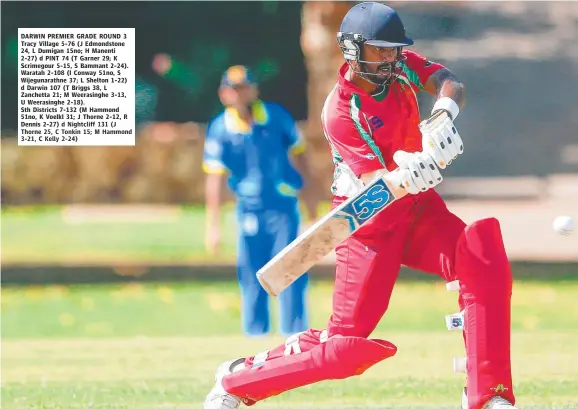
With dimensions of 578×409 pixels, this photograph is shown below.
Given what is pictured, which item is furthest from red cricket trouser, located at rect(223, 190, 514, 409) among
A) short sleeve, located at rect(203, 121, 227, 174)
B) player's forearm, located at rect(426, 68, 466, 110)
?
short sleeve, located at rect(203, 121, 227, 174)

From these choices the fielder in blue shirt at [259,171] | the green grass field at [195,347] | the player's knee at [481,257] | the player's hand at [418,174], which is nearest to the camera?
the player's hand at [418,174]

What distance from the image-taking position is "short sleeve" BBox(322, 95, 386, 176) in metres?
5.38

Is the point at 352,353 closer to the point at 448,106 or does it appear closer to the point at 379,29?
the point at 448,106

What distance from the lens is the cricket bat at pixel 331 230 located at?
531 cm

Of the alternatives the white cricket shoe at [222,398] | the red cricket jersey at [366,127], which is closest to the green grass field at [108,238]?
the white cricket shoe at [222,398]

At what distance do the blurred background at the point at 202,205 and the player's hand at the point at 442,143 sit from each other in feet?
5.50

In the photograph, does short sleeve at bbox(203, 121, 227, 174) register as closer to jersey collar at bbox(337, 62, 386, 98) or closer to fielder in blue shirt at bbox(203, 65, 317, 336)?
fielder in blue shirt at bbox(203, 65, 317, 336)

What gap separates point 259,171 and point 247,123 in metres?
0.36

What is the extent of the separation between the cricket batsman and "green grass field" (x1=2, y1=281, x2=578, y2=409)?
1.05 m

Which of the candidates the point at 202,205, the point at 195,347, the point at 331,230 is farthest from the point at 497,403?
the point at 202,205

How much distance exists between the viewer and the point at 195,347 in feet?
30.3

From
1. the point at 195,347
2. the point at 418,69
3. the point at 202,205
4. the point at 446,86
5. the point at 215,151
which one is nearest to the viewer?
the point at 446,86

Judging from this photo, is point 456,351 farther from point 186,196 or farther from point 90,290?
point 186,196

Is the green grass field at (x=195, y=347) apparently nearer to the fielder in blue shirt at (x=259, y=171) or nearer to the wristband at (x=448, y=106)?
the fielder in blue shirt at (x=259, y=171)
